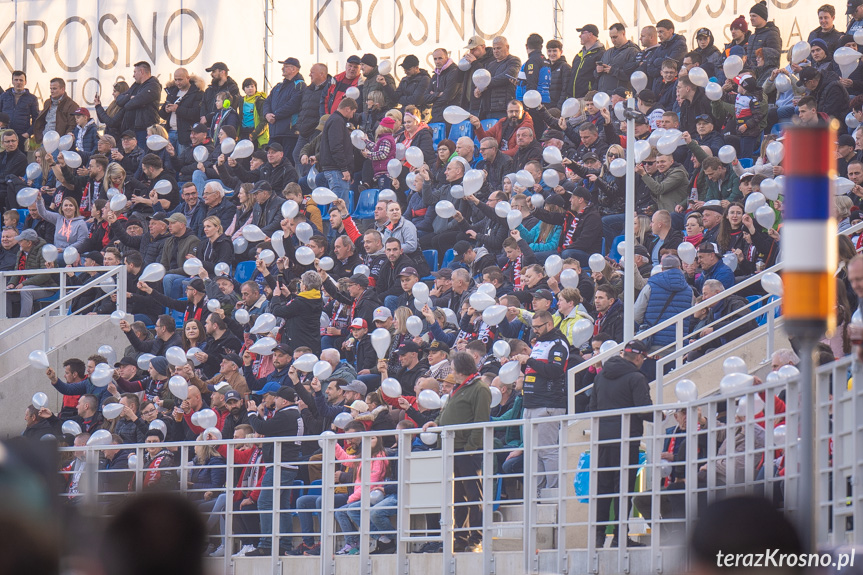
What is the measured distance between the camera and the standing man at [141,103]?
57.5 ft

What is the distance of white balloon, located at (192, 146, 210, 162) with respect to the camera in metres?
16.3

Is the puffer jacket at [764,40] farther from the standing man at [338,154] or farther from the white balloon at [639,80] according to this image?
the standing man at [338,154]

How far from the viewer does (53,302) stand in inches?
597

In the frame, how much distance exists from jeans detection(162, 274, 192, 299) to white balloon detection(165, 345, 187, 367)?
5.63 ft

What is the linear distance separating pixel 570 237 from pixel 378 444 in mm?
3279

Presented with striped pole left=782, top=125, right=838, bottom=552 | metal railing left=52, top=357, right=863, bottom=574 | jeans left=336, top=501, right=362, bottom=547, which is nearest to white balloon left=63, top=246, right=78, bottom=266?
metal railing left=52, top=357, right=863, bottom=574

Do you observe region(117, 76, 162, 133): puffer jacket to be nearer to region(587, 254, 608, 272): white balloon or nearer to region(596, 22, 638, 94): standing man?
region(596, 22, 638, 94): standing man

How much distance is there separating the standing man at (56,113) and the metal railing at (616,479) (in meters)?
8.56

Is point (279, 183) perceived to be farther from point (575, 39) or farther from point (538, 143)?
point (575, 39)

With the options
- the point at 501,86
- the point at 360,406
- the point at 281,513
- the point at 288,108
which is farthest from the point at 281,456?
the point at 288,108

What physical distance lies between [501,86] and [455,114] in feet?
1.97

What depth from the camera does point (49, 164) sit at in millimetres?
17203

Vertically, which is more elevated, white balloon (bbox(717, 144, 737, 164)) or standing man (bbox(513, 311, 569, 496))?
white balloon (bbox(717, 144, 737, 164))

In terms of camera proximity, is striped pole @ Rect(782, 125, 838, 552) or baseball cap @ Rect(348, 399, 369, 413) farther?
baseball cap @ Rect(348, 399, 369, 413)
